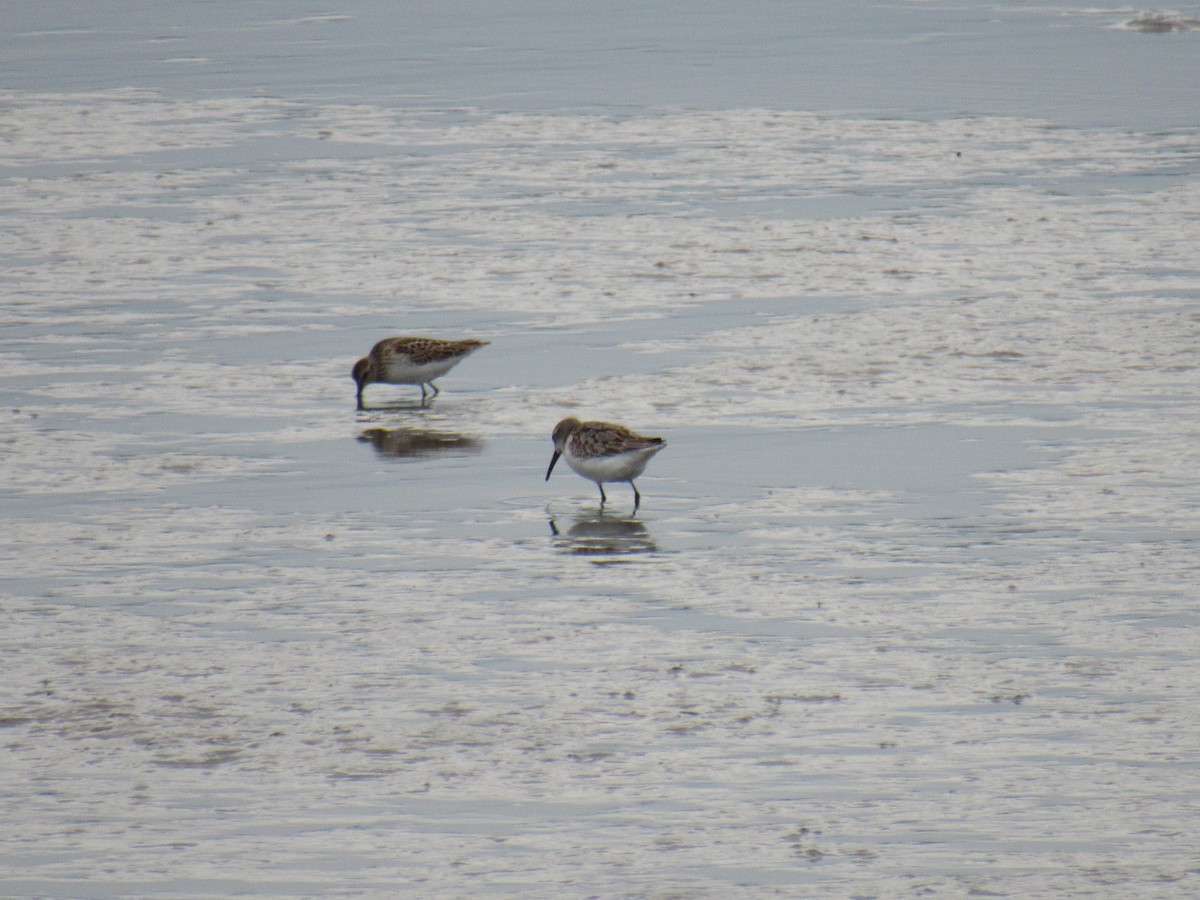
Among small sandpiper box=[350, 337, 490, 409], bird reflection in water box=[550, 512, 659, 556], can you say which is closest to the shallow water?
bird reflection in water box=[550, 512, 659, 556]

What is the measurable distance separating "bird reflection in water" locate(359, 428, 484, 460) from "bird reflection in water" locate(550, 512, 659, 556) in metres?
1.65

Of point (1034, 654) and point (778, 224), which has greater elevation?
point (778, 224)

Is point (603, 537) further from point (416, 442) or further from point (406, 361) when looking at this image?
point (406, 361)

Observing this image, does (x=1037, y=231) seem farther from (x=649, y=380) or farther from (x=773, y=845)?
(x=773, y=845)

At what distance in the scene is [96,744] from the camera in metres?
8.24

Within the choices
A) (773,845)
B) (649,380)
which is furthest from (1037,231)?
(773,845)

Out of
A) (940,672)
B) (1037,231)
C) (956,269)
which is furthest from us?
(1037,231)

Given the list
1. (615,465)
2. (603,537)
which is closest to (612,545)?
(603,537)

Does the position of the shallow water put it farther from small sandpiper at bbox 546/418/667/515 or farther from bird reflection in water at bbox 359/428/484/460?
small sandpiper at bbox 546/418/667/515

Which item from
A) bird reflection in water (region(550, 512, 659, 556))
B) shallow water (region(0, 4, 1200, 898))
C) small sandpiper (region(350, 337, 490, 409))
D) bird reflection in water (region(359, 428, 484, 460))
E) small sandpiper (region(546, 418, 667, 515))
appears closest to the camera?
shallow water (region(0, 4, 1200, 898))

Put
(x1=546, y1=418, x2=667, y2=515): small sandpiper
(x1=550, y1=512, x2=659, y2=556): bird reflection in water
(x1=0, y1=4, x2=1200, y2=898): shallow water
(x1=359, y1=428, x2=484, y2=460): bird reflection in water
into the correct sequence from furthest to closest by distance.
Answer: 1. (x1=359, y1=428, x2=484, y2=460): bird reflection in water
2. (x1=546, y1=418, x2=667, y2=515): small sandpiper
3. (x1=550, y1=512, x2=659, y2=556): bird reflection in water
4. (x1=0, y1=4, x2=1200, y2=898): shallow water

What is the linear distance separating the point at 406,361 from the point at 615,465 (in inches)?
120

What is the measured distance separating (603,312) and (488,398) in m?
2.57

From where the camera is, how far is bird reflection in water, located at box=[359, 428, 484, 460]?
1312cm
